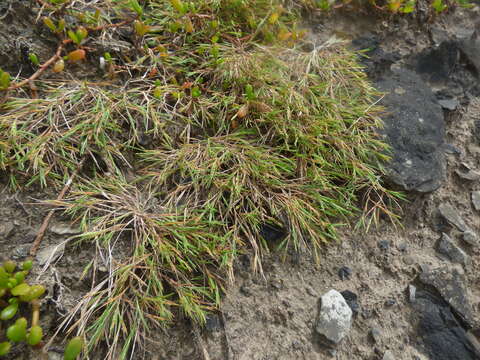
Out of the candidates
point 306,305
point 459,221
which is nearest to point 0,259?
point 306,305

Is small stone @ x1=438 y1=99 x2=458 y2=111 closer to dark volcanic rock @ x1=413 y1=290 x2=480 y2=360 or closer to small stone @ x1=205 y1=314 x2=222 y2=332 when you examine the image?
dark volcanic rock @ x1=413 y1=290 x2=480 y2=360

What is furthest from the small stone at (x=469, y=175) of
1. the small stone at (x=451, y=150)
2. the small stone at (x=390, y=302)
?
the small stone at (x=390, y=302)

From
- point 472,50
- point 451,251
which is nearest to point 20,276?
point 451,251

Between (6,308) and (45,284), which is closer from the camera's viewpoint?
(6,308)

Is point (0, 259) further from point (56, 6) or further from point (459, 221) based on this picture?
point (459, 221)

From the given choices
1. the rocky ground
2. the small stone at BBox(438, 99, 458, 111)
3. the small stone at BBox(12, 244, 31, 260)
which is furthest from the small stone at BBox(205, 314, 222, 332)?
the small stone at BBox(438, 99, 458, 111)

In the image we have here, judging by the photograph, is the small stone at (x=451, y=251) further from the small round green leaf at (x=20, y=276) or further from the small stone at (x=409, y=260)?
the small round green leaf at (x=20, y=276)
